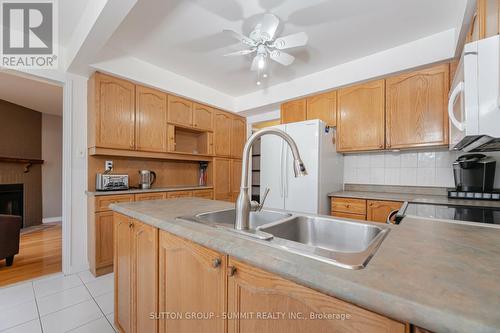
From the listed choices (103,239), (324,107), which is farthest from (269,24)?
(103,239)

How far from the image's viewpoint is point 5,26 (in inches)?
81.7

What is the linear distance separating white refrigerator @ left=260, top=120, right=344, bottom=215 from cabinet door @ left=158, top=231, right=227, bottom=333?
1673mm

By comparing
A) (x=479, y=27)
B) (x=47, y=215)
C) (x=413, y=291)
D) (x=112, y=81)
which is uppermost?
(x=112, y=81)

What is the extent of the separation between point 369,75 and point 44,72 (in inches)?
136

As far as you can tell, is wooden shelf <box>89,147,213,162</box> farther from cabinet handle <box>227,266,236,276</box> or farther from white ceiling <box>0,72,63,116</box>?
cabinet handle <box>227,266,236,276</box>

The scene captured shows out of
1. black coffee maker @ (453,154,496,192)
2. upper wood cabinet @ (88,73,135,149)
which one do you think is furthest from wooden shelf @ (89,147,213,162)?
black coffee maker @ (453,154,496,192)

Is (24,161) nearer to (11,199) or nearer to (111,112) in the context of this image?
(11,199)

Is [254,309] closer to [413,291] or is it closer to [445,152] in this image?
[413,291]

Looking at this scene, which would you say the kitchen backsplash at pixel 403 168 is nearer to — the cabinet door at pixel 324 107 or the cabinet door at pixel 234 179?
the cabinet door at pixel 324 107

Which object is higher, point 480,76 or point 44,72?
point 44,72

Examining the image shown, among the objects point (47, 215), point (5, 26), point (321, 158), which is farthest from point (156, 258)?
point (47, 215)

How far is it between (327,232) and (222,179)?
2.73 meters

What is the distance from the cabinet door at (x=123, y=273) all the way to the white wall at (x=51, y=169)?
463cm

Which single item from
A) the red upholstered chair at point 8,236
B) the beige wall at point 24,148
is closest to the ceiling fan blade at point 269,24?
the red upholstered chair at point 8,236
